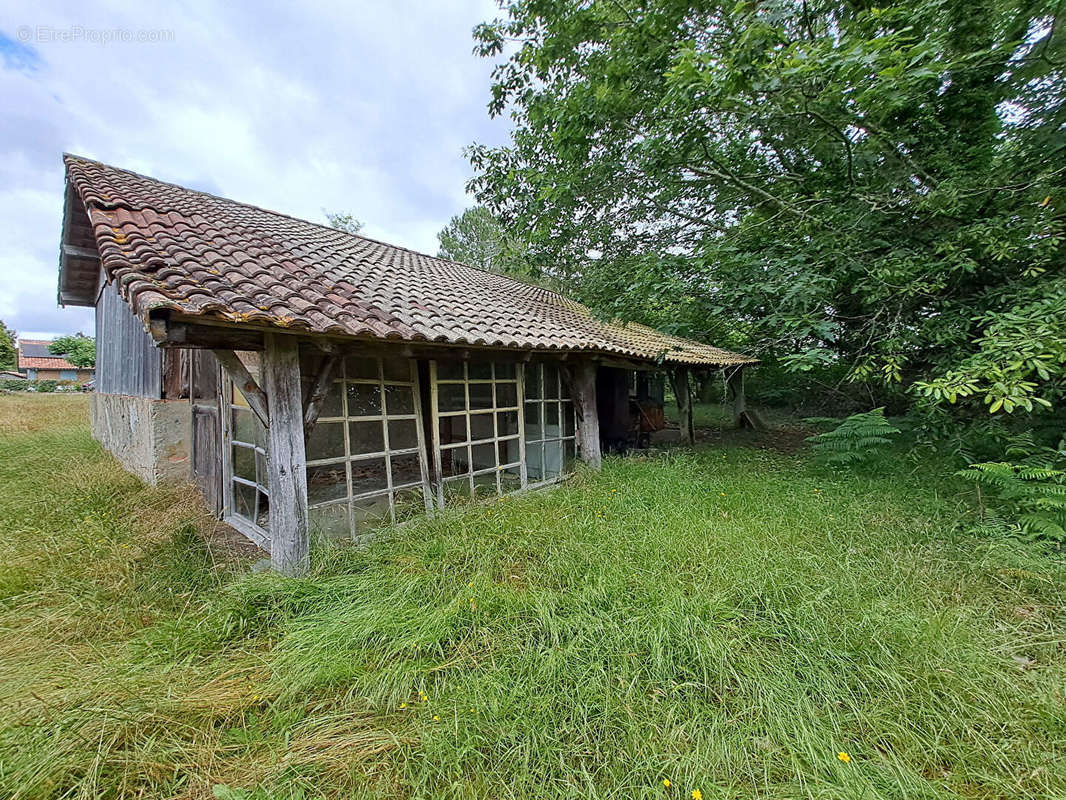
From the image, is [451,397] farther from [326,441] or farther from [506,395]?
[326,441]

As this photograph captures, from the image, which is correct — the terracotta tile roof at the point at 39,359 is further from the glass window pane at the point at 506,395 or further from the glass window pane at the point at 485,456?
the glass window pane at the point at 506,395

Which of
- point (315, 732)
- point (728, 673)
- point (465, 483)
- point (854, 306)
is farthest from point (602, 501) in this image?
point (854, 306)

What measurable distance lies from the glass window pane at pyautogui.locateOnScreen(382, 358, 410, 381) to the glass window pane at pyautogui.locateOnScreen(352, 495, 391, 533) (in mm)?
1383

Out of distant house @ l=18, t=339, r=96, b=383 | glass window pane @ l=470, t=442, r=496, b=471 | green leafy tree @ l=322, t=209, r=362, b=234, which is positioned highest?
green leafy tree @ l=322, t=209, r=362, b=234

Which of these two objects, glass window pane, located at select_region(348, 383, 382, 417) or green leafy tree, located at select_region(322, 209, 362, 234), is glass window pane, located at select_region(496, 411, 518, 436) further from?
green leafy tree, located at select_region(322, 209, 362, 234)

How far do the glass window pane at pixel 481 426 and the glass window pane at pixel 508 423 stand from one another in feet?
0.69

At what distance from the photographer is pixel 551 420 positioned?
605cm

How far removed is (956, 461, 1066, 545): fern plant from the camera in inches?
122

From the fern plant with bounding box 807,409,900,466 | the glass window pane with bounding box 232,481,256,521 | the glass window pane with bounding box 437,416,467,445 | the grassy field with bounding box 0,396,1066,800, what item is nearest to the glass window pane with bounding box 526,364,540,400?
the glass window pane with bounding box 437,416,467,445

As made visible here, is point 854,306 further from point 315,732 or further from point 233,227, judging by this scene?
point 233,227

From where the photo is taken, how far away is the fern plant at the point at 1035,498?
10.1ft

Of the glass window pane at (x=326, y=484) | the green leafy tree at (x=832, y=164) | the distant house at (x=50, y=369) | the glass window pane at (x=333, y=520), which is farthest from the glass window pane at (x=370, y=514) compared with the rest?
the distant house at (x=50, y=369)

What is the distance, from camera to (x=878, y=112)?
12.3 ft

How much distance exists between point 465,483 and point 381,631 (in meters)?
2.67
